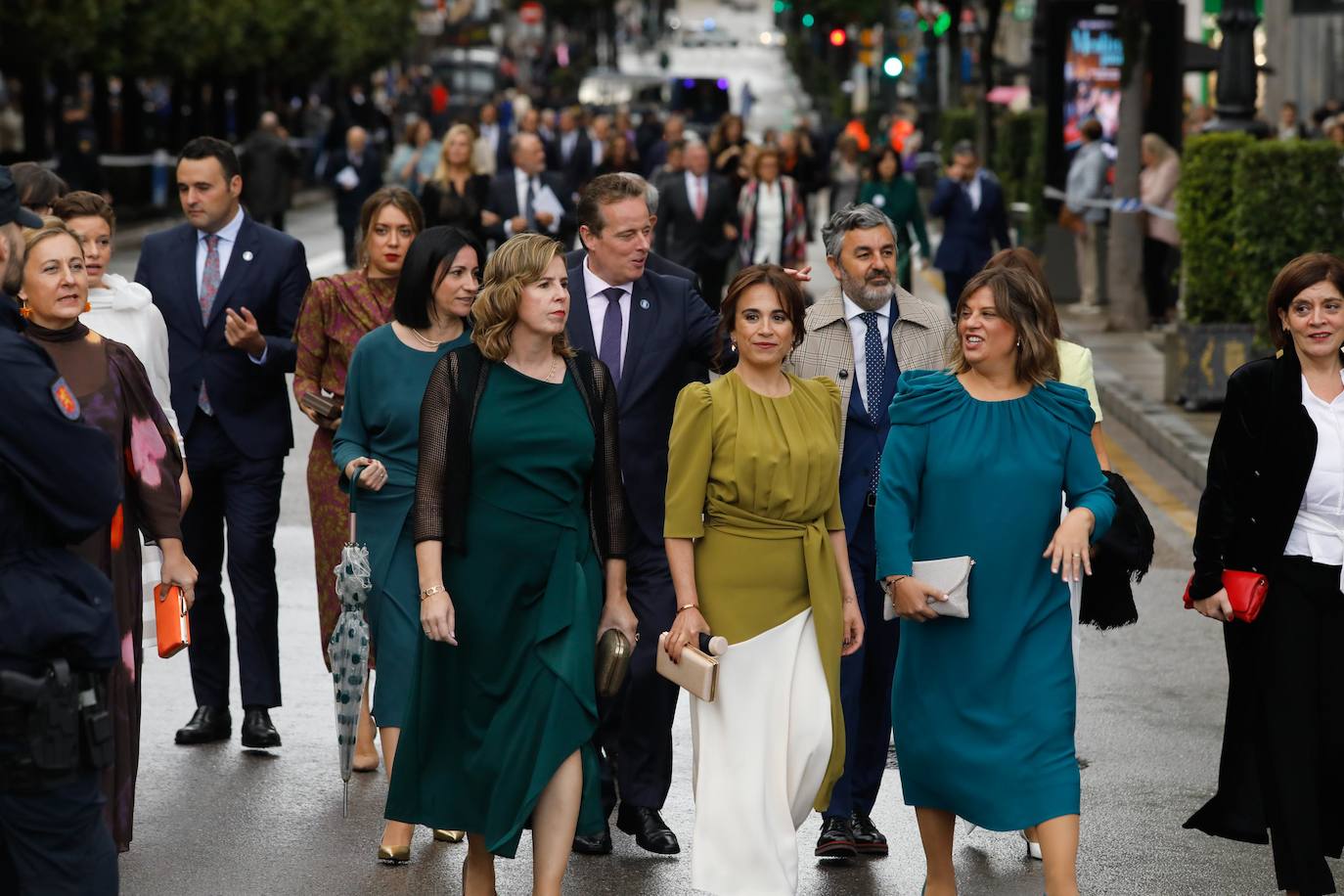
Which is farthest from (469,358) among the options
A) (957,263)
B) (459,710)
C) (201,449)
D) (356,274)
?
(957,263)

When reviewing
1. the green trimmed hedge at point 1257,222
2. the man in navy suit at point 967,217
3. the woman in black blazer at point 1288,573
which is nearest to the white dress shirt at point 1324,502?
the woman in black blazer at point 1288,573

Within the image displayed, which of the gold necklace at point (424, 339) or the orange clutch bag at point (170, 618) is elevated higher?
the gold necklace at point (424, 339)

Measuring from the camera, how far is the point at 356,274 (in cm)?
775

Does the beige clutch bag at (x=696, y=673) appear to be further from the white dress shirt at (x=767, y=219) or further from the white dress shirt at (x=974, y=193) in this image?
the white dress shirt at (x=767, y=219)

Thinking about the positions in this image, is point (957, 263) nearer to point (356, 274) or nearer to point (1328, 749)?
point (356, 274)

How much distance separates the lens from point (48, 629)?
459 centimetres

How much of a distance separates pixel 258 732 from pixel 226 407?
1.14m

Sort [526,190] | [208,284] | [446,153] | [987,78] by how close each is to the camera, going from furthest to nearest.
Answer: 1. [987,78]
2. [526,190]
3. [446,153]
4. [208,284]

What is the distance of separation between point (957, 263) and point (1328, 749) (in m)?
14.0

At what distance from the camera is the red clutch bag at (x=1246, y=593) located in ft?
20.0

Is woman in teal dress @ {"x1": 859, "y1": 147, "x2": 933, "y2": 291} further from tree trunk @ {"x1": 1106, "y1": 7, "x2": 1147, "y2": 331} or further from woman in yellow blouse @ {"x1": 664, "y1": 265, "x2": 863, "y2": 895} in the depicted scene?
woman in yellow blouse @ {"x1": 664, "y1": 265, "x2": 863, "y2": 895}

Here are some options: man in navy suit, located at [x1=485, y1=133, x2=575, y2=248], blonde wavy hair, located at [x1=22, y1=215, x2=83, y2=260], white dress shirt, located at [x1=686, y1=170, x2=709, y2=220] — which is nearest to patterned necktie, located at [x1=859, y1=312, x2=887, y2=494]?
blonde wavy hair, located at [x1=22, y1=215, x2=83, y2=260]

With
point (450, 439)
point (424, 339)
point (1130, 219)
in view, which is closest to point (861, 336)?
point (424, 339)

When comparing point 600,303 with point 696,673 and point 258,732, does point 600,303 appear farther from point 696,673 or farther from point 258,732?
point 258,732
